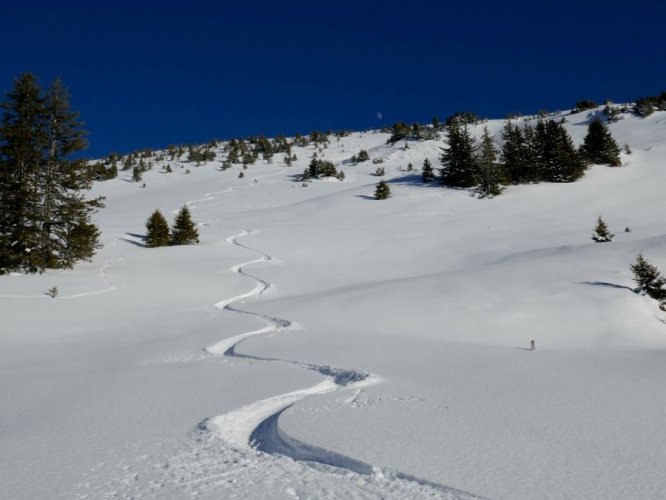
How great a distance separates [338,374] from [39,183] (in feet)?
60.3

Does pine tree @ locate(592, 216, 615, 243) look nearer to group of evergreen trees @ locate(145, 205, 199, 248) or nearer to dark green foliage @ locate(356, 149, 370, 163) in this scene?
group of evergreen trees @ locate(145, 205, 199, 248)

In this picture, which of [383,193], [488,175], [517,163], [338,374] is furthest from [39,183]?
[517,163]

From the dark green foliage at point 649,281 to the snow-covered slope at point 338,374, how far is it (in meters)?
0.39

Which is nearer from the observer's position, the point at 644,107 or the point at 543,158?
the point at 543,158

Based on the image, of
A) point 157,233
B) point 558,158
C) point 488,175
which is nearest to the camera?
point 157,233

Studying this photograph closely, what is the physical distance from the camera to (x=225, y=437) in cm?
472

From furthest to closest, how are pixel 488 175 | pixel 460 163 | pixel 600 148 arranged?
pixel 600 148 → pixel 460 163 → pixel 488 175

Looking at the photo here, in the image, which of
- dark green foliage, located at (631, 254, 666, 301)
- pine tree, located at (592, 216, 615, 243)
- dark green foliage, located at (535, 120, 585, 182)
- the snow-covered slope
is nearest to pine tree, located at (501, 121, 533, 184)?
dark green foliage, located at (535, 120, 585, 182)

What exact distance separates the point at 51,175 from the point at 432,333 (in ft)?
58.4

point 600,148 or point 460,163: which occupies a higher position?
point 600,148

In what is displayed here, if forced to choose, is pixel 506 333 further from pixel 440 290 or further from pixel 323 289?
pixel 323 289

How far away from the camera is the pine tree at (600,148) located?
45.0 meters

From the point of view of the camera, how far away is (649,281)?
12914mm

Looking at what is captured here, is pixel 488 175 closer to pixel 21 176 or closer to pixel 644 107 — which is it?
pixel 21 176
